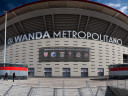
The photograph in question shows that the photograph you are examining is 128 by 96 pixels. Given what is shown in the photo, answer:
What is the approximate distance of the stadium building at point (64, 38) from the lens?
3650 centimetres

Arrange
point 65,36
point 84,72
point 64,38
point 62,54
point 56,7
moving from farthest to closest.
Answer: point 65,36, point 84,72, point 64,38, point 62,54, point 56,7

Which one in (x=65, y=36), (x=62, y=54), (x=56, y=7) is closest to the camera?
(x=56, y=7)

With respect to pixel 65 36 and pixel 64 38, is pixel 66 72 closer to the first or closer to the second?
pixel 64 38

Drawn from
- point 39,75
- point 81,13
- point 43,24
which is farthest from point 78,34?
point 39,75

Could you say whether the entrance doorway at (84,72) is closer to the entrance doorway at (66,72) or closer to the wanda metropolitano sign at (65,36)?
the entrance doorway at (66,72)

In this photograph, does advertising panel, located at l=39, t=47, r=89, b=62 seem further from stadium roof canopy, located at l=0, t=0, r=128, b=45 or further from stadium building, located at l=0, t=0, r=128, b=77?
stadium roof canopy, located at l=0, t=0, r=128, b=45

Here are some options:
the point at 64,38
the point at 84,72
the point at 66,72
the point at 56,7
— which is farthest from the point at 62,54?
the point at 56,7

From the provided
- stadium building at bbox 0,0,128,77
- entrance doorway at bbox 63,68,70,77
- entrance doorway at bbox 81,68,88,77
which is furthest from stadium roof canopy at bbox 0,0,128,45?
entrance doorway at bbox 63,68,70,77

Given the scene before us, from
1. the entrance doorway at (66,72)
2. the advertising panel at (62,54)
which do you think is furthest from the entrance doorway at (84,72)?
the entrance doorway at (66,72)

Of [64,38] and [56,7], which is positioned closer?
[56,7]

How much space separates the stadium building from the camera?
36500 mm

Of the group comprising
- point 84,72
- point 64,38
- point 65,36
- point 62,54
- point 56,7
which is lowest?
point 84,72

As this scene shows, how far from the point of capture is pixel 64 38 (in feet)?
125

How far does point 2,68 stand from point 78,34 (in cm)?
2060
